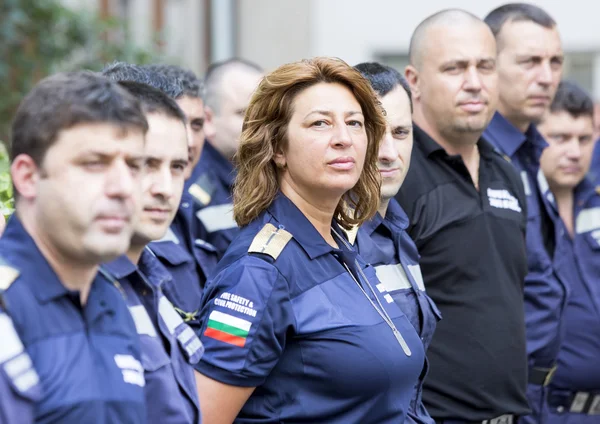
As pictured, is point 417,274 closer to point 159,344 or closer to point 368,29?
point 159,344

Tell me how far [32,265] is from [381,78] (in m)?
2.14

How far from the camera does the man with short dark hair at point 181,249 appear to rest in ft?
12.2

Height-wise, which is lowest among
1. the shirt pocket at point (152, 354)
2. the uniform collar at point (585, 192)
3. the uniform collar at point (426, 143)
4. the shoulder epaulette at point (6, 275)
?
the uniform collar at point (585, 192)

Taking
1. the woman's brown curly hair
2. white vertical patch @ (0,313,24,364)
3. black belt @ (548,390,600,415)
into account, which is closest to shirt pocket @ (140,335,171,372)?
white vertical patch @ (0,313,24,364)

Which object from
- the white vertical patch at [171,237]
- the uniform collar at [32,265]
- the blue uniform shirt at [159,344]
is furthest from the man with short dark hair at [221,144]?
the uniform collar at [32,265]

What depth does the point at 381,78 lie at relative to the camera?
4.15 m

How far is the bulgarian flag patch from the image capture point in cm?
308

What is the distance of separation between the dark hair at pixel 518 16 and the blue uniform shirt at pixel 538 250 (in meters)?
0.54

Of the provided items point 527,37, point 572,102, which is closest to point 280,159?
point 527,37

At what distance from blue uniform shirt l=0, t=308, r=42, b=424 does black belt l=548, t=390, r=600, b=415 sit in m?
3.77

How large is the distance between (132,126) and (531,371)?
3140 millimetres

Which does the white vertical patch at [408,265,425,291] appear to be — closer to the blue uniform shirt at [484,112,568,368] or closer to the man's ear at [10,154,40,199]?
the blue uniform shirt at [484,112,568,368]

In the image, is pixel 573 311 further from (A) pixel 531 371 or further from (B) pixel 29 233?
(B) pixel 29 233

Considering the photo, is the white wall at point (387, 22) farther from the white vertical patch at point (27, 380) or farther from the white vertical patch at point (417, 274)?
the white vertical patch at point (27, 380)
